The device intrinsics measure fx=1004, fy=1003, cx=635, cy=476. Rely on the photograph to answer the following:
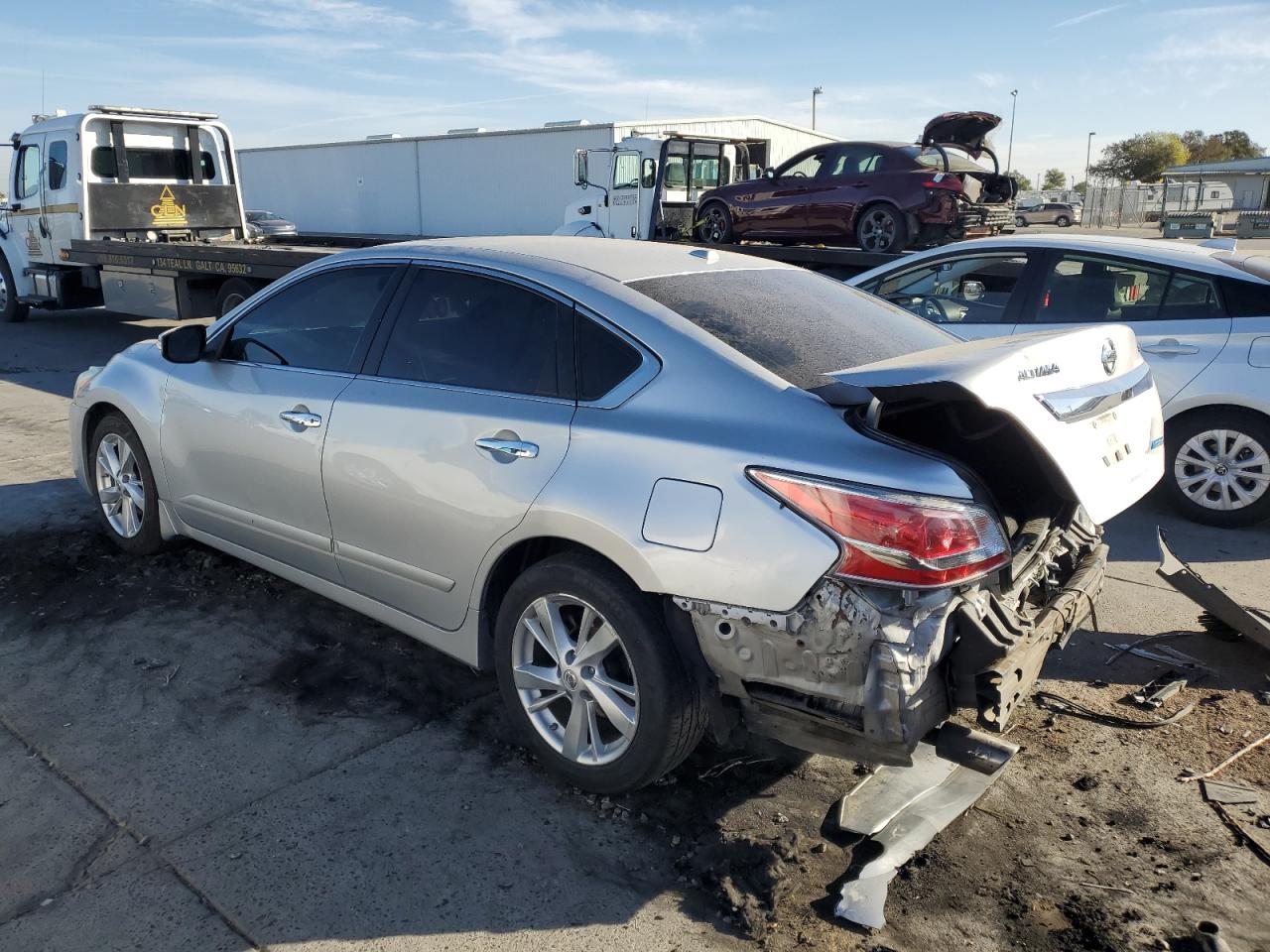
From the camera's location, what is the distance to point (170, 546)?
5160mm

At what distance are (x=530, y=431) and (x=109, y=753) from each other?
1824 mm

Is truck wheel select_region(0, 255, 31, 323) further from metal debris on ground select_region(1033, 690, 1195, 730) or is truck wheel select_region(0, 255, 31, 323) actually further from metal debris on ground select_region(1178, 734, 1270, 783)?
metal debris on ground select_region(1178, 734, 1270, 783)

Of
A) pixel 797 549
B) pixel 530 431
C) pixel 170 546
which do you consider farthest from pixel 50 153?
pixel 797 549

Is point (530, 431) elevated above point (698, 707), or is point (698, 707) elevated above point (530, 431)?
point (530, 431)

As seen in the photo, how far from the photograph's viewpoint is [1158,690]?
392 cm

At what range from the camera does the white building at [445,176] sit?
31969 mm

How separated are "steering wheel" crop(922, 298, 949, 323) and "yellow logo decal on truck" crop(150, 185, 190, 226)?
11118 millimetres

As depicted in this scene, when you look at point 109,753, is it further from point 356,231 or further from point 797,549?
point 356,231

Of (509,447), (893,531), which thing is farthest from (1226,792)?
(509,447)

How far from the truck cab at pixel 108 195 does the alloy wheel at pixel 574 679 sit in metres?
11.0

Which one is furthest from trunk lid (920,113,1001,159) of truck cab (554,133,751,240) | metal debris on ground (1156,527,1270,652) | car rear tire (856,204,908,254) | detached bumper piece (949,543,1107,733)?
detached bumper piece (949,543,1107,733)

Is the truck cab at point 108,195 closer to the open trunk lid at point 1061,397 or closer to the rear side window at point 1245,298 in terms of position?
the rear side window at point 1245,298

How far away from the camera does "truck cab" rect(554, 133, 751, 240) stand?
16938 mm

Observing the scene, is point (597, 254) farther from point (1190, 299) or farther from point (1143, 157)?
point (1143, 157)
